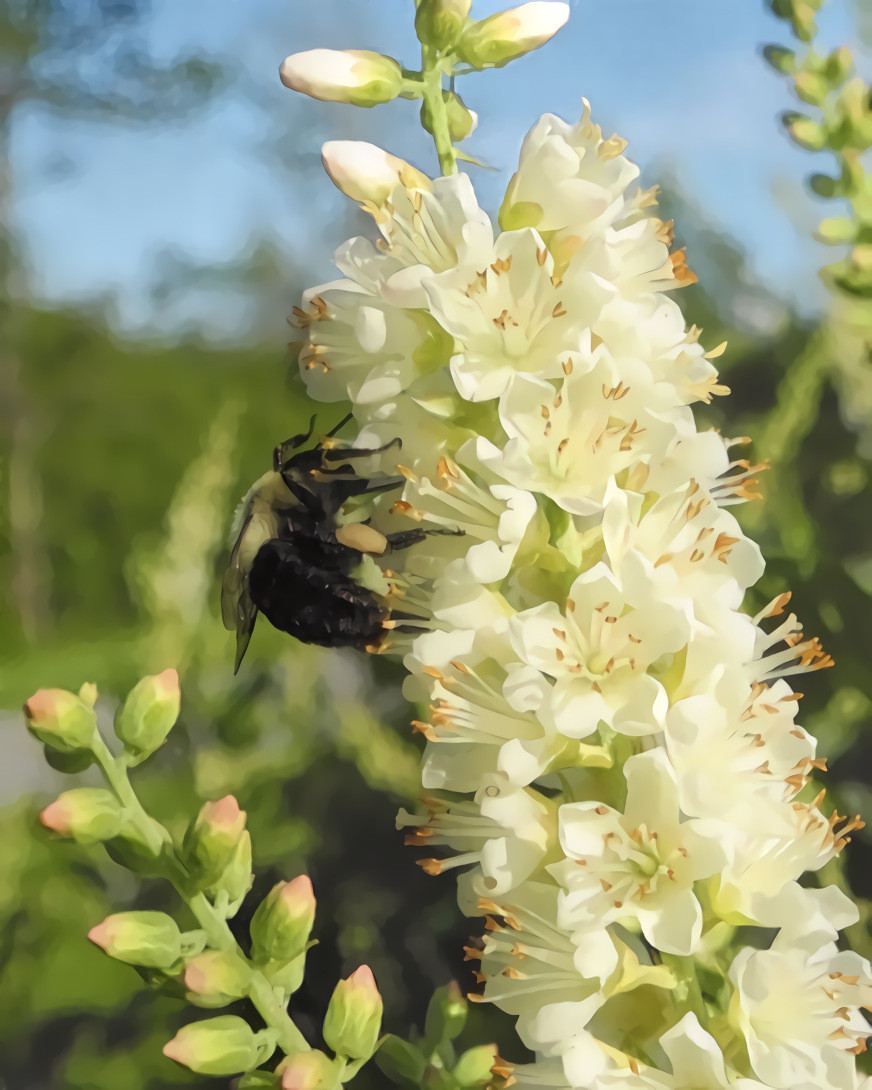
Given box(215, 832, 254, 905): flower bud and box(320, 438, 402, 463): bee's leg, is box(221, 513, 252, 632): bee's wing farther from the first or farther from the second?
box(215, 832, 254, 905): flower bud

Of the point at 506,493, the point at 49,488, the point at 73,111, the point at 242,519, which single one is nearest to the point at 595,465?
the point at 506,493

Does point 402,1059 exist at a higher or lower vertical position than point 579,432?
lower

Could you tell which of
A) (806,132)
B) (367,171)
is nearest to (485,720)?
(367,171)

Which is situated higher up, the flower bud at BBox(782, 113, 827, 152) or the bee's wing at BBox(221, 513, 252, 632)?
the flower bud at BBox(782, 113, 827, 152)

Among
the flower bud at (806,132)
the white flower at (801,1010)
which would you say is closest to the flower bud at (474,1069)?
the white flower at (801,1010)

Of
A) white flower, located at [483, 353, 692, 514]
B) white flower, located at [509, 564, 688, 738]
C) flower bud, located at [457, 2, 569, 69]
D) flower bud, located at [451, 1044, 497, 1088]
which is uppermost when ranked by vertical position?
flower bud, located at [457, 2, 569, 69]

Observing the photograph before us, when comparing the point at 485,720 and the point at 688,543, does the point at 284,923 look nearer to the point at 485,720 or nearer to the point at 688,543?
the point at 485,720

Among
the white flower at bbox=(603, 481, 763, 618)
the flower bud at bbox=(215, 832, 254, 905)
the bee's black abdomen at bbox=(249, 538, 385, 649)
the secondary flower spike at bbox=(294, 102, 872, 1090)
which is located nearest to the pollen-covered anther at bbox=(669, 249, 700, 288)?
the secondary flower spike at bbox=(294, 102, 872, 1090)
